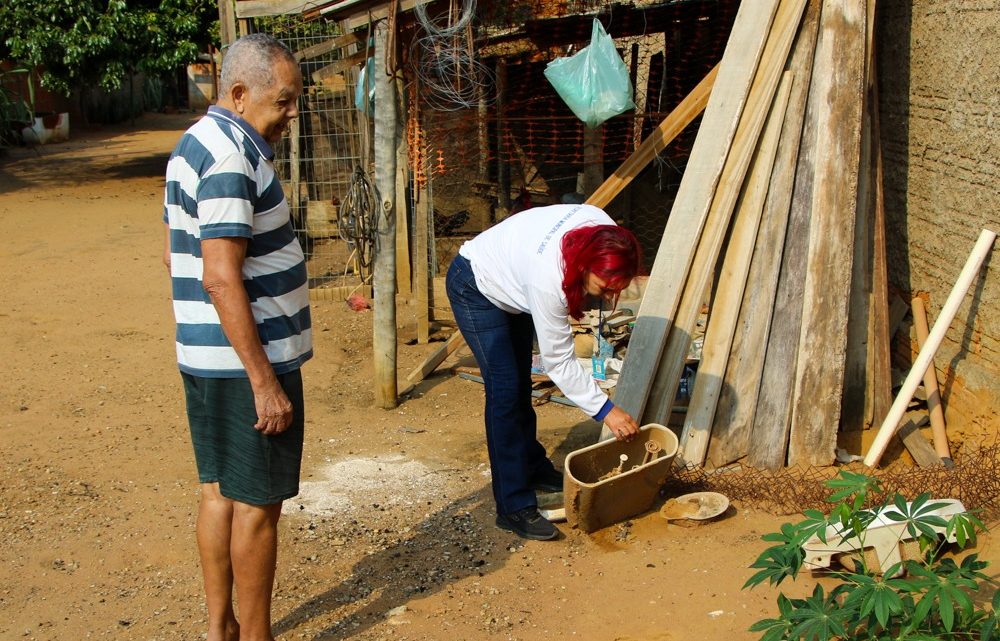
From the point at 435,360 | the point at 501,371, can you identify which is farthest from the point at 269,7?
the point at 501,371

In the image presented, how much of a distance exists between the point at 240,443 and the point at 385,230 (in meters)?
2.90

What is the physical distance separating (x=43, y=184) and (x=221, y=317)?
13.9 meters

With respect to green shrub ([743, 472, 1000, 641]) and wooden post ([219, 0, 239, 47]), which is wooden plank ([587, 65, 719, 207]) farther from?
wooden post ([219, 0, 239, 47])

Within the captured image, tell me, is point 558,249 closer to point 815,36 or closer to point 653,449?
point 653,449

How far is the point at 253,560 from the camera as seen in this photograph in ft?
10.1

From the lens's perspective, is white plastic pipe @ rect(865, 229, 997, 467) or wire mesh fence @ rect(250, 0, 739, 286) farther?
wire mesh fence @ rect(250, 0, 739, 286)

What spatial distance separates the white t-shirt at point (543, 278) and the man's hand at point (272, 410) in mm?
1033

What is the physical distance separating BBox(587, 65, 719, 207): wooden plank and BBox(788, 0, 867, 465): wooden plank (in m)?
0.71

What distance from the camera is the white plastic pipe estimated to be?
434 cm

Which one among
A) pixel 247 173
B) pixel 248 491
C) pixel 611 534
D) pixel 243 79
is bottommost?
pixel 611 534

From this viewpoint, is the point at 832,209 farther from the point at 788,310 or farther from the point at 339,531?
the point at 339,531

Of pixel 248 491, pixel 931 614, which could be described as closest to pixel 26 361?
pixel 248 491

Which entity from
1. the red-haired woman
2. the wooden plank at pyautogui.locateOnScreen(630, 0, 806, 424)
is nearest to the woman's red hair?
the red-haired woman

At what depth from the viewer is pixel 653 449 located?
4.15 meters
